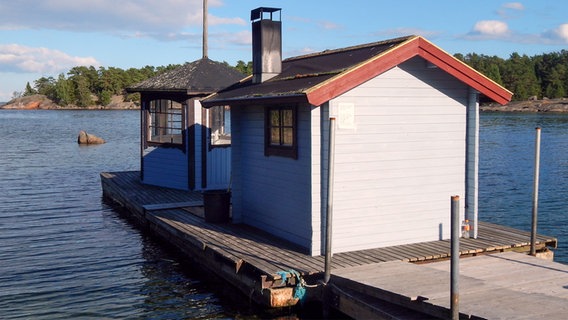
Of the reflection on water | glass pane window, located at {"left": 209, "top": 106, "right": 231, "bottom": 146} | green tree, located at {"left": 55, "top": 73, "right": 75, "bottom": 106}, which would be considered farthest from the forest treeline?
glass pane window, located at {"left": 209, "top": 106, "right": 231, "bottom": 146}

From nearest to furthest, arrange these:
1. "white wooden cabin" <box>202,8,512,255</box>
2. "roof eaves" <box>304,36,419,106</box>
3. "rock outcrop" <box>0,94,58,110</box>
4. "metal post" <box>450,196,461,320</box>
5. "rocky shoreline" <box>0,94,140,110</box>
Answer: "metal post" <box>450,196,461,320</box> → "roof eaves" <box>304,36,419,106</box> → "white wooden cabin" <box>202,8,512,255</box> → "rocky shoreline" <box>0,94,140,110</box> → "rock outcrop" <box>0,94,58,110</box>

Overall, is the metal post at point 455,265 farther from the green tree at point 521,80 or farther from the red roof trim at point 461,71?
the green tree at point 521,80

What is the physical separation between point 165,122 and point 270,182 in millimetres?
8102

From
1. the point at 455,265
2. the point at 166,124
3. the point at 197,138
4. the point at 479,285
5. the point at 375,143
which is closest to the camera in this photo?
the point at 455,265

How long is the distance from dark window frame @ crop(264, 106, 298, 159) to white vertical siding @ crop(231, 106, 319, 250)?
0.11 m

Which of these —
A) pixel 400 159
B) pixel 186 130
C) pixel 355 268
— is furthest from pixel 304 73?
pixel 186 130

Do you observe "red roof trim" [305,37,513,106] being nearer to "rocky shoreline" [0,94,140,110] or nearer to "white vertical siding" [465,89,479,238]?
"white vertical siding" [465,89,479,238]

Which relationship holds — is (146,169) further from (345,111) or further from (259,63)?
(345,111)

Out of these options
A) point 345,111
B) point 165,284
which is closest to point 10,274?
point 165,284

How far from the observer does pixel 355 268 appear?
9508mm

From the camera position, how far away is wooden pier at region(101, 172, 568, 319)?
8016mm

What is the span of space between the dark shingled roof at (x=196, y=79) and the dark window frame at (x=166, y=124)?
22.1 inches

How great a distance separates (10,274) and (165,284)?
11.0 feet

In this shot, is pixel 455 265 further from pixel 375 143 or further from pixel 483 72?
pixel 483 72
